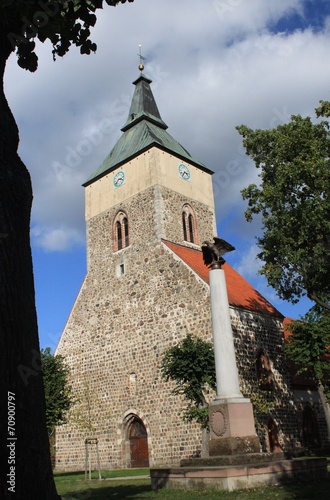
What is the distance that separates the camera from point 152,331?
826 inches

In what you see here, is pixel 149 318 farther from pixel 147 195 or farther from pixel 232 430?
pixel 232 430

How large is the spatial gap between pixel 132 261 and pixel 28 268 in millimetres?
19403

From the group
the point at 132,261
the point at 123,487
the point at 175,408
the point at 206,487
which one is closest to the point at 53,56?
the point at 206,487

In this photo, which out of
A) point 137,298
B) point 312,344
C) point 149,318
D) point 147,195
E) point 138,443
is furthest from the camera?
point 147,195

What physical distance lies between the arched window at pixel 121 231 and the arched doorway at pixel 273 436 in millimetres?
11236

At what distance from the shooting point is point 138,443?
67.1 feet

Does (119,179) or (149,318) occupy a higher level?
(119,179)

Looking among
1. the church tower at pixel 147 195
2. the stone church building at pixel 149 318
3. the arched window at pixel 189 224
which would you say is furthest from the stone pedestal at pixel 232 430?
the arched window at pixel 189 224

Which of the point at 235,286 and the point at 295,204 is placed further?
the point at 235,286

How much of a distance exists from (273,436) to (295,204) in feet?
31.6

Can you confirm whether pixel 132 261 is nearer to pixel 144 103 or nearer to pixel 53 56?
pixel 144 103

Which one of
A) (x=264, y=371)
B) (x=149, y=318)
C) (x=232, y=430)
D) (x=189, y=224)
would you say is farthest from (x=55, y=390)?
(x=232, y=430)

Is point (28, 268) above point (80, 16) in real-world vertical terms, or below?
below

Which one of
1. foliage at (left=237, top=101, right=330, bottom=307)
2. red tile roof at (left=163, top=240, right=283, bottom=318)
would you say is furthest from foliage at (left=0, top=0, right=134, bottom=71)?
red tile roof at (left=163, top=240, right=283, bottom=318)
